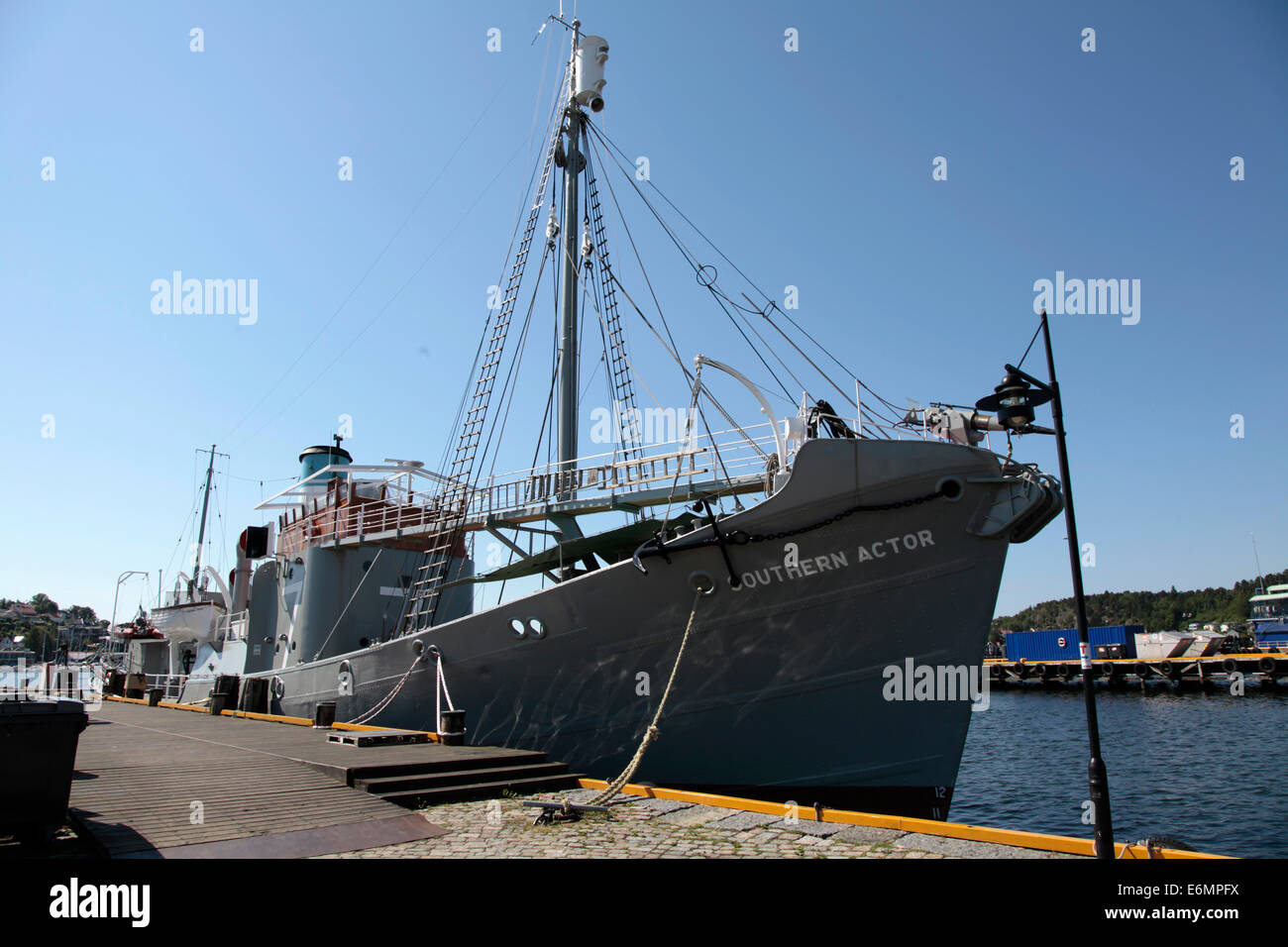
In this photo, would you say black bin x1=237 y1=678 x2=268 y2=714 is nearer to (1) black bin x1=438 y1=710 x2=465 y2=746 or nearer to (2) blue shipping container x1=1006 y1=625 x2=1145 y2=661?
(1) black bin x1=438 y1=710 x2=465 y2=746

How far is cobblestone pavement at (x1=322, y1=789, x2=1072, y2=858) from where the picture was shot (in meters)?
5.50

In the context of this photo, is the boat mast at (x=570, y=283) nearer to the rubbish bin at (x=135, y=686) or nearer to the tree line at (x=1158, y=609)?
the rubbish bin at (x=135, y=686)

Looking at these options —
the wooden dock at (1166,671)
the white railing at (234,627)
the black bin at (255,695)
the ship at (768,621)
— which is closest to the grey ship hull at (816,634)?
the ship at (768,621)

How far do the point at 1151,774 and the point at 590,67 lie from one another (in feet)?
73.5

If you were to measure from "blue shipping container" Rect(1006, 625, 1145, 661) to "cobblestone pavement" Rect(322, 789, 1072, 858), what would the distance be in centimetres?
5528

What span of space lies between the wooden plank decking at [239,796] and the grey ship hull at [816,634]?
90.7 inches

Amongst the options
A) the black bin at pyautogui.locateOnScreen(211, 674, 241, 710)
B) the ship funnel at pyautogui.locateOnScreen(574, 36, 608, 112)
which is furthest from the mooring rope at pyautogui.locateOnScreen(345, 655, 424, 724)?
the ship funnel at pyautogui.locateOnScreen(574, 36, 608, 112)

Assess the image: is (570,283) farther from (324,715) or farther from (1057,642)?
(1057,642)

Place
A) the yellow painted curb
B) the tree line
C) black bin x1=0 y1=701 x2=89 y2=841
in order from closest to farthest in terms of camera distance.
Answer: black bin x1=0 y1=701 x2=89 y2=841
the yellow painted curb
the tree line

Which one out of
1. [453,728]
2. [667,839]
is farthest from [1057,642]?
[667,839]

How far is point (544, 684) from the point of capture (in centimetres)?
1087

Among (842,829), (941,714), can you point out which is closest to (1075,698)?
(941,714)

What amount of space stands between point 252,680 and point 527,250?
1146cm
